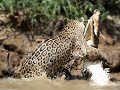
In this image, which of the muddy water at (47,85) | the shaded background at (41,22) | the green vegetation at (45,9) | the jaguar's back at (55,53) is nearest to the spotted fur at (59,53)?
the jaguar's back at (55,53)

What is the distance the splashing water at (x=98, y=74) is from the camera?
7855mm

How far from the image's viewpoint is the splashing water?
309 inches

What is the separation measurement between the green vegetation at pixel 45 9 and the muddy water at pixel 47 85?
2.42m

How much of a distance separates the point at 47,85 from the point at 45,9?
2.98 meters

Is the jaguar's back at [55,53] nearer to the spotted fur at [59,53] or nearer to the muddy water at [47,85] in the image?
the spotted fur at [59,53]

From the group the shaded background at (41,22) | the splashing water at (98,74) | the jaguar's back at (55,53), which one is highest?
the shaded background at (41,22)

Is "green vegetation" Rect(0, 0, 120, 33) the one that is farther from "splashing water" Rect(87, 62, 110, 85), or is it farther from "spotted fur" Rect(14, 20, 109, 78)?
"splashing water" Rect(87, 62, 110, 85)

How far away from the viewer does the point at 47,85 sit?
292 inches

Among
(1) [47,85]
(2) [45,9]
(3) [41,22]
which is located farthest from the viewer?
(2) [45,9]

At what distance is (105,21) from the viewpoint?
10266mm

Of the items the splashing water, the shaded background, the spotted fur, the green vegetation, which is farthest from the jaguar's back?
the green vegetation

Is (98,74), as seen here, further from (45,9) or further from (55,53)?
(45,9)

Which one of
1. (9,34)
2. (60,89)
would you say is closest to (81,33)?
(60,89)

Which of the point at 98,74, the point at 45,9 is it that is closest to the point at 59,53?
the point at 98,74
